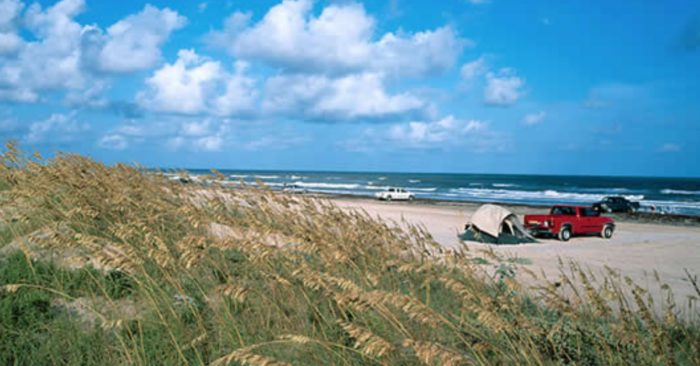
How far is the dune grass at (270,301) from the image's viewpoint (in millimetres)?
3322

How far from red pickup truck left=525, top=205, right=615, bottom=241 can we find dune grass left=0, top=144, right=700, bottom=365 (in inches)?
647

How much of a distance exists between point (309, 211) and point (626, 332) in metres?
3.23

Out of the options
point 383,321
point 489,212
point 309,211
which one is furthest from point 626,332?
point 489,212

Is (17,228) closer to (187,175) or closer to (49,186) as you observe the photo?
(49,186)

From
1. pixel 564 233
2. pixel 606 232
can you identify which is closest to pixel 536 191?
pixel 606 232

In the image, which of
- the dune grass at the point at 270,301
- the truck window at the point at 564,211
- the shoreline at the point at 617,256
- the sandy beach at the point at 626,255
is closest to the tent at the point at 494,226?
the shoreline at the point at 617,256

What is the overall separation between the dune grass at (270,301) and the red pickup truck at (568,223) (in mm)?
16431

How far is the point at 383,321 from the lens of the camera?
165 inches

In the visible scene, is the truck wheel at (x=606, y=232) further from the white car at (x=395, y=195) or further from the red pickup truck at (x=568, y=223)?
the white car at (x=395, y=195)

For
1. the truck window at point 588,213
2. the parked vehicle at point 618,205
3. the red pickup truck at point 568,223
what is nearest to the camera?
the red pickup truck at point 568,223

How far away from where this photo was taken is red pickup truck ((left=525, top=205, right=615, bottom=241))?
69.8 ft

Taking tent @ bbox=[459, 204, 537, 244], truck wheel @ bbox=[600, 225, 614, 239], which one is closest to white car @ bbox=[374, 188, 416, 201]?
truck wheel @ bbox=[600, 225, 614, 239]

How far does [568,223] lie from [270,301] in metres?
19.8

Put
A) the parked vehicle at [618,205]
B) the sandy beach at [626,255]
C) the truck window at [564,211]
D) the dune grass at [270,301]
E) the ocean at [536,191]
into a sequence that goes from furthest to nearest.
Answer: the ocean at [536,191], the parked vehicle at [618,205], the truck window at [564,211], the sandy beach at [626,255], the dune grass at [270,301]
